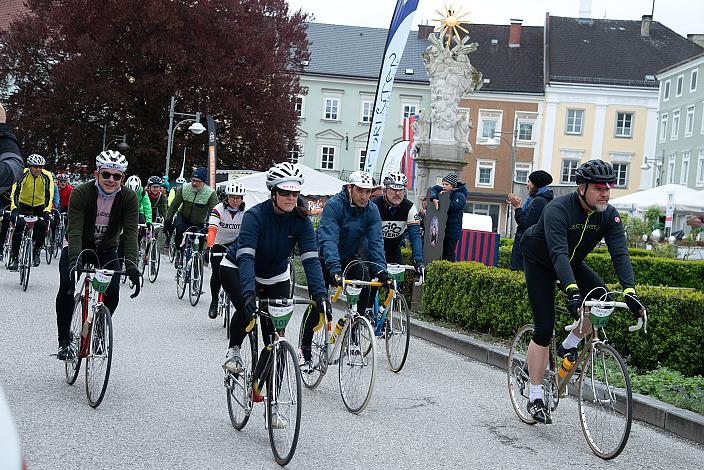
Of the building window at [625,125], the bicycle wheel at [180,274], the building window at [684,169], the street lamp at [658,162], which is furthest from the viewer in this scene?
the building window at [625,125]

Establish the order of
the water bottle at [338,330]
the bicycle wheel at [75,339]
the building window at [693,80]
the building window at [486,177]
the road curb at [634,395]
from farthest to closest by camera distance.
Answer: the building window at [486,177]
the building window at [693,80]
the water bottle at [338,330]
the bicycle wheel at [75,339]
the road curb at [634,395]

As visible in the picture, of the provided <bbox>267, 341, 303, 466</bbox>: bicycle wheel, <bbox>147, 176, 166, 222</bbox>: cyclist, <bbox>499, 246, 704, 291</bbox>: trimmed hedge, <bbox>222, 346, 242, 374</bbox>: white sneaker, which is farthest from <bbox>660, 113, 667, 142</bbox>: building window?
<bbox>267, 341, 303, 466</bbox>: bicycle wheel

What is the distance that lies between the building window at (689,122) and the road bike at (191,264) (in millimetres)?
54704

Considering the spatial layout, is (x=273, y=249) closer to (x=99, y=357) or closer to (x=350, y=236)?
(x=99, y=357)

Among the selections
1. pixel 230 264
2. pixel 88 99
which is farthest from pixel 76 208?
pixel 88 99

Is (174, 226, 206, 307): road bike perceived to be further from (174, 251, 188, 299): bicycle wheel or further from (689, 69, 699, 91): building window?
(689, 69, 699, 91): building window

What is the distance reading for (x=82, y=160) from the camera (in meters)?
40.2

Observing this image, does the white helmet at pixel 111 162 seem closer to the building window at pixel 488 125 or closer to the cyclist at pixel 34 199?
the cyclist at pixel 34 199

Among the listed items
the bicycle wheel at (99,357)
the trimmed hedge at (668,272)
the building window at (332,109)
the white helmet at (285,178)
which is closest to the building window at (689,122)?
the building window at (332,109)

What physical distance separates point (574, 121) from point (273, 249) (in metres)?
68.3

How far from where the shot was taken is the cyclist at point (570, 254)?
6.99 m

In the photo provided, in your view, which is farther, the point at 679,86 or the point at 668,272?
the point at 679,86

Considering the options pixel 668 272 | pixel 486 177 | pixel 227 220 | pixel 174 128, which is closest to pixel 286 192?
pixel 227 220

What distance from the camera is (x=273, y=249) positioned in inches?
277
